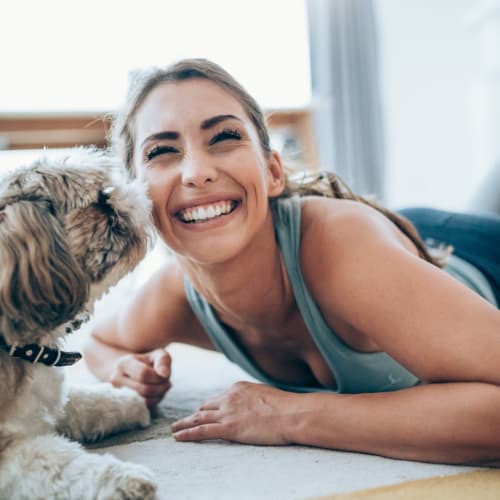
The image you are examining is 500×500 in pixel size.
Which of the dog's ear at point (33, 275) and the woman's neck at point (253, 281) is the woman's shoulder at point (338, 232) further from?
the dog's ear at point (33, 275)

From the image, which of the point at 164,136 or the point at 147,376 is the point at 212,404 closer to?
the point at 147,376

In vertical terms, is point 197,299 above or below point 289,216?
below

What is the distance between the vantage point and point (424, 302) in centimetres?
138

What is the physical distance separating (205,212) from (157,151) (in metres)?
0.20

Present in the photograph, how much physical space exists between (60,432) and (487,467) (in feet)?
3.26

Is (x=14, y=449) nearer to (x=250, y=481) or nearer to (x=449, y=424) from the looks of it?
(x=250, y=481)

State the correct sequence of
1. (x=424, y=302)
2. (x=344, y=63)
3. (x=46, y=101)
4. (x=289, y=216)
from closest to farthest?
(x=424, y=302)
(x=289, y=216)
(x=46, y=101)
(x=344, y=63)

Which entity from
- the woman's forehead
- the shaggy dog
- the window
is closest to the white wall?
the window

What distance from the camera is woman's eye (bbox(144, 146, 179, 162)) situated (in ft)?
5.25

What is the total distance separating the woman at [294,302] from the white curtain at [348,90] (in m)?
3.19

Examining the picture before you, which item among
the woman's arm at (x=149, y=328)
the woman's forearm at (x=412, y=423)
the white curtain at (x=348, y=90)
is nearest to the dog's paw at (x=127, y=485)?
the woman's forearm at (x=412, y=423)

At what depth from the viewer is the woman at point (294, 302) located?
52.7 inches

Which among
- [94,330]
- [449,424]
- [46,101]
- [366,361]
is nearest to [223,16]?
[46,101]

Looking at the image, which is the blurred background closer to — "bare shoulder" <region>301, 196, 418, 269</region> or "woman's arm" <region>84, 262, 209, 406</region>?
"woman's arm" <region>84, 262, 209, 406</region>
